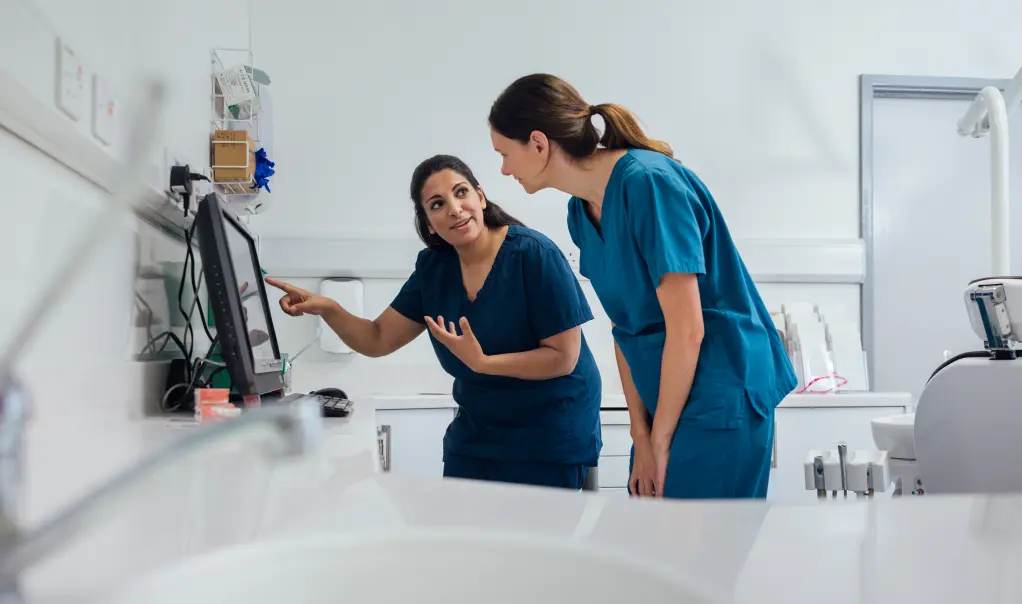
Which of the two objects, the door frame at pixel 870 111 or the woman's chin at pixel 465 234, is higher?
the door frame at pixel 870 111

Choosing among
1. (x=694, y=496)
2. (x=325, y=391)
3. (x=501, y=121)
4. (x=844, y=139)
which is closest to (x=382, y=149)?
(x=325, y=391)

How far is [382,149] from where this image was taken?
3.29 metres

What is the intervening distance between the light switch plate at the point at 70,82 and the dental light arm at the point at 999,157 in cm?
244

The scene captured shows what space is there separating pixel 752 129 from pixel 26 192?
120 inches

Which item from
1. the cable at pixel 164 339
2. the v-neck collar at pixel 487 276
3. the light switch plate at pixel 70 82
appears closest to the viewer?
the light switch plate at pixel 70 82

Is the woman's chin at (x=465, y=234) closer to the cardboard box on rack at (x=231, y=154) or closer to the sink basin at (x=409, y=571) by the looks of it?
the cardboard box on rack at (x=231, y=154)

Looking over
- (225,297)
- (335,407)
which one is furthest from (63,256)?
(335,407)

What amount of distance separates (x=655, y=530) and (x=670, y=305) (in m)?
0.78

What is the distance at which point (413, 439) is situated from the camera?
2.67 metres

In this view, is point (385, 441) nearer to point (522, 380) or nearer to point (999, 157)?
point (522, 380)

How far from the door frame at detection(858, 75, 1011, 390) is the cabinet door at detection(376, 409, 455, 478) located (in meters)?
2.02

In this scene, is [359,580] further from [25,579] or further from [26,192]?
[26,192]

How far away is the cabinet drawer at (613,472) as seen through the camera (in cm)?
267

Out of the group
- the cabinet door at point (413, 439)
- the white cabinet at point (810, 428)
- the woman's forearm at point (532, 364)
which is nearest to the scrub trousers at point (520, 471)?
the woman's forearm at point (532, 364)
